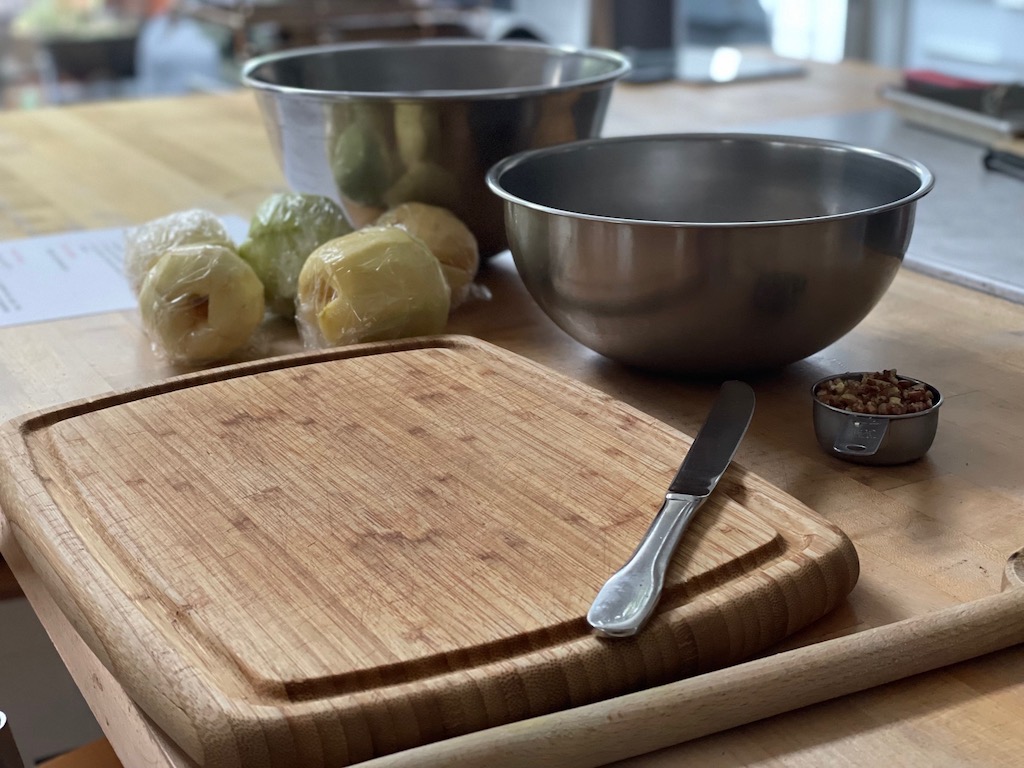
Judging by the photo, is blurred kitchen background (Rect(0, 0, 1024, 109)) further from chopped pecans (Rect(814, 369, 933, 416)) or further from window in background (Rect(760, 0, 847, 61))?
chopped pecans (Rect(814, 369, 933, 416))

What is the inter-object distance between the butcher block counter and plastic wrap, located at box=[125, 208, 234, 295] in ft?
0.18

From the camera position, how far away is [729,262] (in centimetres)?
72

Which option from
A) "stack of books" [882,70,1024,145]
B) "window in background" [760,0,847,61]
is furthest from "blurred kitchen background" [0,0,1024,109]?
"stack of books" [882,70,1024,145]

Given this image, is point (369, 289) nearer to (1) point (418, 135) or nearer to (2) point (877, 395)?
(1) point (418, 135)

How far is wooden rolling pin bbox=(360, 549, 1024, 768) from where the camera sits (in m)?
0.45

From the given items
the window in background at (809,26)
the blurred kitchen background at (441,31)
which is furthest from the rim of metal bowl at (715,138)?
the window in background at (809,26)

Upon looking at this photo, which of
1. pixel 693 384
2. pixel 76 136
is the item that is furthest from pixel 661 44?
pixel 693 384

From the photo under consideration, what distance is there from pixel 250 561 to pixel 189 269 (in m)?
0.33

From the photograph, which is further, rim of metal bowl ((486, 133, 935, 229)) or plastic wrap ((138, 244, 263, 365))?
plastic wrap ((138, 244, 263, 365))

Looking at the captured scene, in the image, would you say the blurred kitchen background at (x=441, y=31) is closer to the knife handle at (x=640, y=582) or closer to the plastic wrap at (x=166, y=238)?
the plastic wrap at (x=166, y=238)

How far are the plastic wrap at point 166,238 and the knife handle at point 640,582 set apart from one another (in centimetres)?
48

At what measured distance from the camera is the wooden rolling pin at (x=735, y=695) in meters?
0.45

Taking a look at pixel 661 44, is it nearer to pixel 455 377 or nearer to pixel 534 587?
pixel 455 377

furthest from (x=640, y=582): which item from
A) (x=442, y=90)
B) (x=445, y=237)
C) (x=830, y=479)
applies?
(x=442, y=90)
